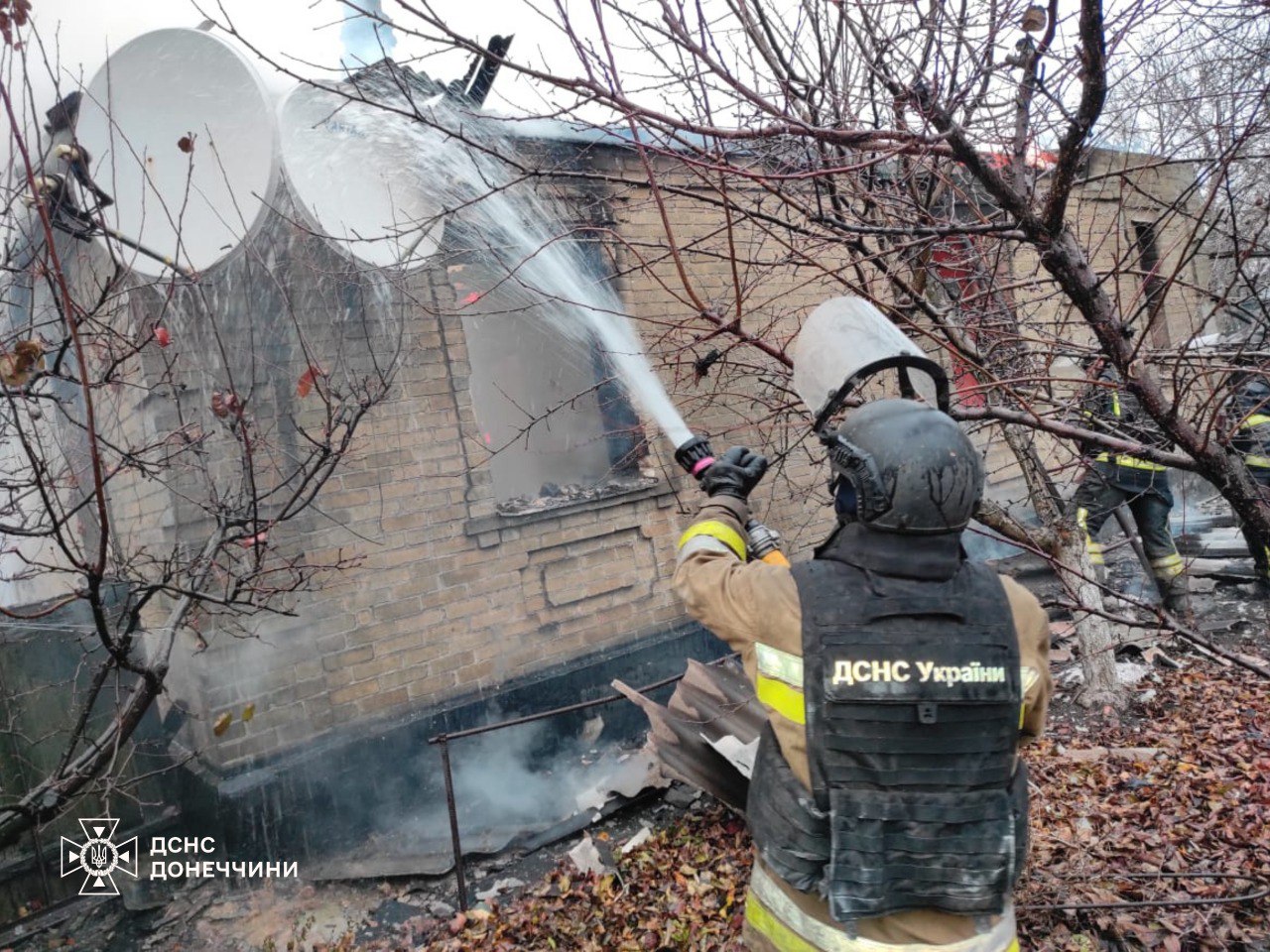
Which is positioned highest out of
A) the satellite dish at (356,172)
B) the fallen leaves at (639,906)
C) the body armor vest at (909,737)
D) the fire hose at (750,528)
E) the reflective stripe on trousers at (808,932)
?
the satellite dish at (356,172)

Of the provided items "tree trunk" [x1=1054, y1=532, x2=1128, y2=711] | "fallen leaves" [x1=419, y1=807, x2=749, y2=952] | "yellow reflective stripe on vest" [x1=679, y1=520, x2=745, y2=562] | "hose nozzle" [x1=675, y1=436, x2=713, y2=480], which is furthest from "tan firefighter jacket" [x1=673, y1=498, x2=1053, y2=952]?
"tree trunk" [x1=1054, y1=532, x2=1128, y2=711]

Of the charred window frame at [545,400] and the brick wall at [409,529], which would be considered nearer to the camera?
the brick wall at [409,529]

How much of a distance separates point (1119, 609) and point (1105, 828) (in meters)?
2.98

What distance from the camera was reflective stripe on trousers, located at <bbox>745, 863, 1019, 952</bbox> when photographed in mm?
1991

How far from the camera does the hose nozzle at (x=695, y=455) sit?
255cm

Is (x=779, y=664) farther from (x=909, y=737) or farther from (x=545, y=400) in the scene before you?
(x=545, y=400)

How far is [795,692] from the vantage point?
1.96m

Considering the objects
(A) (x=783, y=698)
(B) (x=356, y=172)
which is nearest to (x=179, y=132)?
(B) (x=356, y=172)

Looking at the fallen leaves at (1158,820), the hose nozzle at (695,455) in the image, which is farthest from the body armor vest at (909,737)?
the fallen leaves at (1158,820)

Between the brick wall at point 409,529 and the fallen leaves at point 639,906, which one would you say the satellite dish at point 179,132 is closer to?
the brick wall at point 409,529

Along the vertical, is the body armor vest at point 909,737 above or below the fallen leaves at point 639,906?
above

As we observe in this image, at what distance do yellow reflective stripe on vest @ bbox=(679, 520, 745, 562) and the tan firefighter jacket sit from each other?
113mm

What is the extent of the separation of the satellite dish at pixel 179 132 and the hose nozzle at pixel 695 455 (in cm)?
297

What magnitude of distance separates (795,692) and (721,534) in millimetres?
512
